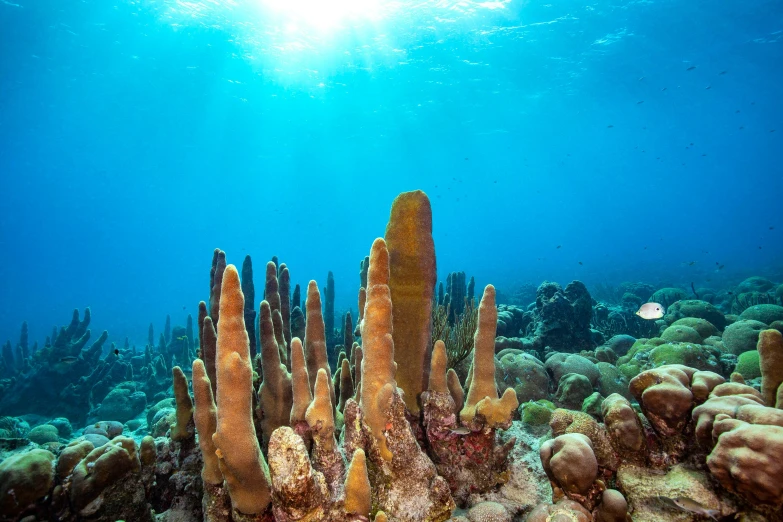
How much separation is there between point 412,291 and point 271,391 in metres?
1.92

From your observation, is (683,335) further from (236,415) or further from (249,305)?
(249,305)

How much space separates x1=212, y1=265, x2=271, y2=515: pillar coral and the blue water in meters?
26.5

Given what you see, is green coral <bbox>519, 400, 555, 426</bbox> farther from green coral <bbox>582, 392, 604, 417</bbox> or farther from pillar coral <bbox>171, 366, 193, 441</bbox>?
pillar coral <bbox>171, 366, 193, 441</bbox>

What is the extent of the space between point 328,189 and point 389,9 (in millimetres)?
72601

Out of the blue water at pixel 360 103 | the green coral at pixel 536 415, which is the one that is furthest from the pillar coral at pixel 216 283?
the blue water at pixel 360 103

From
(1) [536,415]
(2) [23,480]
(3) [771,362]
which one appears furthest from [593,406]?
(2) [23,480]

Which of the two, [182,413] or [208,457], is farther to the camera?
[182,413]

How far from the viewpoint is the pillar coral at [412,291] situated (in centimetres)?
386

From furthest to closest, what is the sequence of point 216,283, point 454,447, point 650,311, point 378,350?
point 650,311 < point 216,283 < point 454,447 < point 378,350

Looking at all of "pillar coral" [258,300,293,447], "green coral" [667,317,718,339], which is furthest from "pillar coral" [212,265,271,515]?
"green coral" [667,317,718,339]

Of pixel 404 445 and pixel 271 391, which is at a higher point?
pixel 271 391

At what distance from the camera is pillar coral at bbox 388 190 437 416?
3855 mm

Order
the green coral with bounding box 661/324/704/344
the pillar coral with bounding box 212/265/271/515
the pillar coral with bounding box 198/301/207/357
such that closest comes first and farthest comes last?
Result: the pillar coral with bounding box 212/265/271/515, the pillar coral with bounding box 198/301/207/357, the green coral with bounding box 661/324/704/344

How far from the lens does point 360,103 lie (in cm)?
4134
